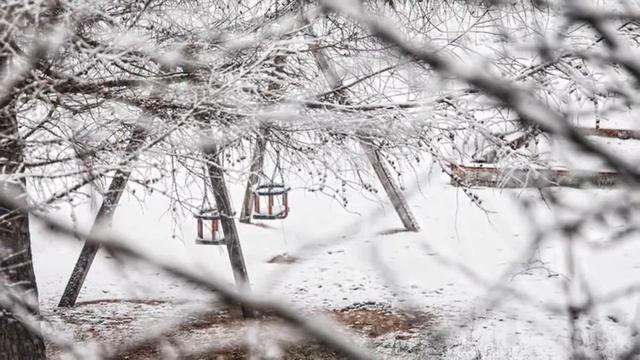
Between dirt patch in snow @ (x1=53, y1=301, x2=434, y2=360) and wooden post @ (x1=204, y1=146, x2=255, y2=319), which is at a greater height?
wooden post @ (x1=204, y1=146, x2=255, y2=319)

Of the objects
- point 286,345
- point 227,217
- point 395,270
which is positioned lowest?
point 286,345

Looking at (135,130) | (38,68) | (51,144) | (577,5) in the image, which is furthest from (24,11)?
(577,5)

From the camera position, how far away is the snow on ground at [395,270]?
8312 mm

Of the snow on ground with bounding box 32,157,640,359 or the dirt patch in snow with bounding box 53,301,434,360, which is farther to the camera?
the snow on ground with bounding box 32,157,640,359

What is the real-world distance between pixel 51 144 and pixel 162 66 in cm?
129

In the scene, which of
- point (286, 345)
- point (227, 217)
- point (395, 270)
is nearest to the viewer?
point (286, 345)

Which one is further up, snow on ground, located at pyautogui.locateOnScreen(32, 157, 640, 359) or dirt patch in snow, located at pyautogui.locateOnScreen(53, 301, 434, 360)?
snow on ground, located at pyautogui.locateOnScreen(32, 157, 640, 359)

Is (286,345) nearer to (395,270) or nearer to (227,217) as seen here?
(227,217)

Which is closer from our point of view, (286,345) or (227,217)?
(286,345)

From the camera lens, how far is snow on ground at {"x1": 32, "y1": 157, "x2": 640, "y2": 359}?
8.31 metres

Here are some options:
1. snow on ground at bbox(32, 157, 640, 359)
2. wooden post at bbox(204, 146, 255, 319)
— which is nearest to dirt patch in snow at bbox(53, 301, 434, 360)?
snow on ground at bbox(32, 157, 640, 359)

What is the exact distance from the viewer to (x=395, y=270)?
8852 millimetres

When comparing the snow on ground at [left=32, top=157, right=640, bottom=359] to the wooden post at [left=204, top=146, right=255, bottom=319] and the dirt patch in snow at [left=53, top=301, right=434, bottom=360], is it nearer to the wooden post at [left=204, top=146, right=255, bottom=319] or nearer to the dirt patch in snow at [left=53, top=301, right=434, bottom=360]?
the dirt patch in snow at [left=53, top=301, right=434, bottom=360]

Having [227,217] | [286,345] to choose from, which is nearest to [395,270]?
[227,217]
